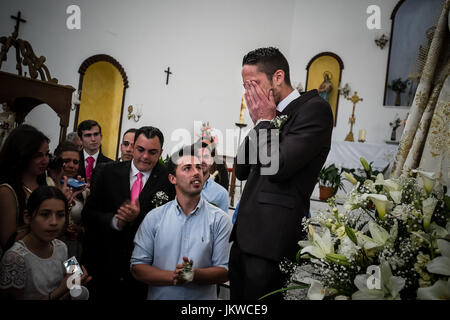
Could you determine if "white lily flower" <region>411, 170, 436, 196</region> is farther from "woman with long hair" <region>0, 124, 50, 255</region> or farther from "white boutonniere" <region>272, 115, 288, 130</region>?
"woman with long hair" <region>0, 124, 50, 255</region>

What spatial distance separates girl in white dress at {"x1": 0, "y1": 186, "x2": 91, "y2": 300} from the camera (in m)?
1.27

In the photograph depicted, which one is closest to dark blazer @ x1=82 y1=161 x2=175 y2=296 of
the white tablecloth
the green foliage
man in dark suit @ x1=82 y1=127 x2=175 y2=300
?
man in dark suit @ x1=82 y1=127 x2=175 y2=300

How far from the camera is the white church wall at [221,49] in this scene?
22.3 feet

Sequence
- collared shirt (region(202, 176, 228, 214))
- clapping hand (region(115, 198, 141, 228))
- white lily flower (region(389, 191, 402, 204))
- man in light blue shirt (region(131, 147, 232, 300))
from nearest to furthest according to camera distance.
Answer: white lily flower (region(389, 191, 402, 204))
man in light blue shirt (region(131, 147, 232, 300))
clapping hand (region(115, 198, 141, 228))
collared shirt (region(202, 176, 228, 214))

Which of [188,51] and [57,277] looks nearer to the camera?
[57,277]

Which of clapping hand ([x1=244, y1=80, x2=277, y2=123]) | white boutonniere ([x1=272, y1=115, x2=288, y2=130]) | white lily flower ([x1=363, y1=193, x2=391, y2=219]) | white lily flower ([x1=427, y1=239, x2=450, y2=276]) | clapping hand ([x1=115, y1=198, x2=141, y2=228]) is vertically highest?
clapping hand ([x1=244, y1=80, x2=277, y2=123])

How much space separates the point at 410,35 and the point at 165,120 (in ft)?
17.4

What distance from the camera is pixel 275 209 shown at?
139 centimetres

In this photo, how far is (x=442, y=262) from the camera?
597 millimetres

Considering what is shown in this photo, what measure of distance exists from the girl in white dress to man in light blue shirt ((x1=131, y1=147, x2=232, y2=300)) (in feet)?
1.31

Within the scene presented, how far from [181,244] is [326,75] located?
643cm
